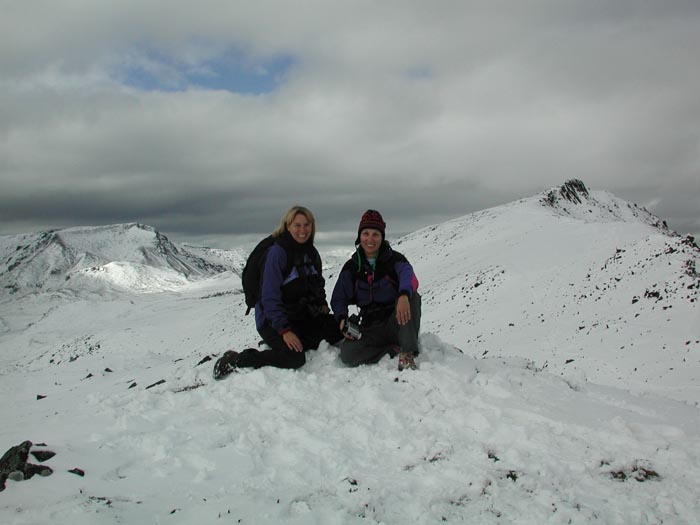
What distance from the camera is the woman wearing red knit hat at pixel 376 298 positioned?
812 centimetres

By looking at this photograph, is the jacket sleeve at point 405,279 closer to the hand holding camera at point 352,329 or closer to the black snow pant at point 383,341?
the black snow pant at point 383,341

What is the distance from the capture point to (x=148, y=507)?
452 centimetres

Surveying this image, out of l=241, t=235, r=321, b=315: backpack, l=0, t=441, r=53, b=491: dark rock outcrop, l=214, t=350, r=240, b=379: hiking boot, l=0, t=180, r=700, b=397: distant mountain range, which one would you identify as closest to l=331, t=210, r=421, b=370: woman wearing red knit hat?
l=241, t=235, r=321, b=315: backpack

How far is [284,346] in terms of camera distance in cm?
820

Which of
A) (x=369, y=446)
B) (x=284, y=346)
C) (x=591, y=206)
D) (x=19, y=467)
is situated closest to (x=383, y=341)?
(x=284, y=346)

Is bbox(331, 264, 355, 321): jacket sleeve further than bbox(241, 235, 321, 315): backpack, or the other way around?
bbox(331, 264, 355, 321): jacket sleeve

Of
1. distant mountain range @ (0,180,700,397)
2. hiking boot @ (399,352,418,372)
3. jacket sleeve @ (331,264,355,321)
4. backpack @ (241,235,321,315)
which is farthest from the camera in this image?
distant mountain range @ (0,180,700,397)

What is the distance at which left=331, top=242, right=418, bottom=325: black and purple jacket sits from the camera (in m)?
8.39

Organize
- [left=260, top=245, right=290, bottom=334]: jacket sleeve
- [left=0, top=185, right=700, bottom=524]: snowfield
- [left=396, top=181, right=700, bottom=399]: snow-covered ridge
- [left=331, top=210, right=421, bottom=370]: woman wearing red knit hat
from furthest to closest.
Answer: [left=396, top=181, right=700, bottom=399]: snow-covered ridge, [left=331, top=210, right=421, bottom=370]: woman wearing red knit hat, [left=260, top=245, right=290, bottom=334]: jacket sleeve, [left=0, top=185, right=700, bottom=524]: snowfield

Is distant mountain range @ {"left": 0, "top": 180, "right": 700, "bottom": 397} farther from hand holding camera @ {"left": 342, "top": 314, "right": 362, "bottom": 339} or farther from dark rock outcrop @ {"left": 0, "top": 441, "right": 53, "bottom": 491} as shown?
dark rock outcrop @ {"left": 0, "top": 441, "right": 53, "bottom": 491}

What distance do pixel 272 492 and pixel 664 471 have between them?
165 inches

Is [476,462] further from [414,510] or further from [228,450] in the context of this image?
[228,450]

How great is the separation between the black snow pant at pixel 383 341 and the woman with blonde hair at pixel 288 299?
870 mm

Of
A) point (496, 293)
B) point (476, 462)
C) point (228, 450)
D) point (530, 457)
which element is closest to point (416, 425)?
point (476, 462)
